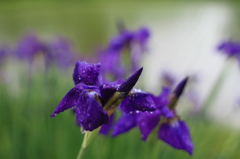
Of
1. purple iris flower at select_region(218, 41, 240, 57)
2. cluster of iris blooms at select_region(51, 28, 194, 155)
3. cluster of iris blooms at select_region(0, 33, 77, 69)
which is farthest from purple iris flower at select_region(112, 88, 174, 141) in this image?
cluster of iris blooms at select_region(0, 33, 77, 69)

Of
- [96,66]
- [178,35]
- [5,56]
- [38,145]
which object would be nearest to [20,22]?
[178,35]

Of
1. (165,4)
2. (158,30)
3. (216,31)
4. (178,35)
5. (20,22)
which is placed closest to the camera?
(216,31)

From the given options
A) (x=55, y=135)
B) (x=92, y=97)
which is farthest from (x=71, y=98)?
(x=55, y=135)

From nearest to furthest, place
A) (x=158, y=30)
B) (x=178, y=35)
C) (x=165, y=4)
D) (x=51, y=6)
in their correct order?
(x=178, y=35) < (x=158, y=30) < (x=165, y=4) < (x=51, y=6)

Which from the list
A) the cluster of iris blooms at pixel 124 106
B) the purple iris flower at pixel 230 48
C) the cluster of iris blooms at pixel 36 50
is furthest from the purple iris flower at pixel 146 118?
the cluster of iris blooms at pixel 36 50

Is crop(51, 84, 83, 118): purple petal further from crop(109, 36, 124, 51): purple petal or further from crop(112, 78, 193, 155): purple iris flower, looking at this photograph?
crop(109, 36, 124, 51): purple petal

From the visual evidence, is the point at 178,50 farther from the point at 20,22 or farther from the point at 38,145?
the point at 20,22

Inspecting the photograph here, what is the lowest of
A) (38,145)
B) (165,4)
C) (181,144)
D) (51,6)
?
(51,6)
